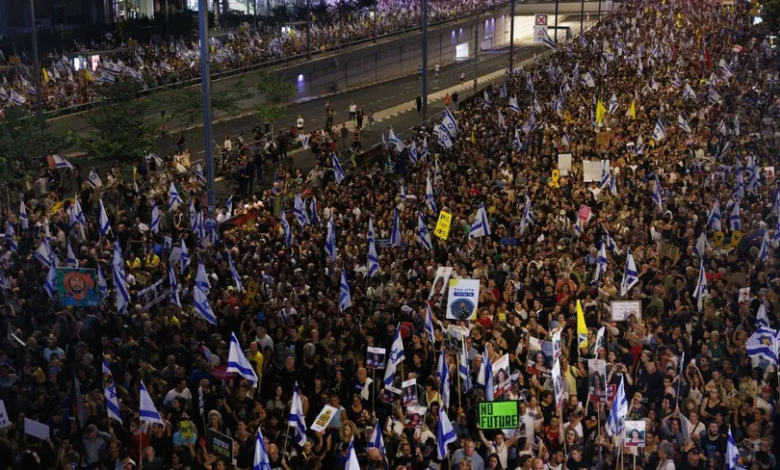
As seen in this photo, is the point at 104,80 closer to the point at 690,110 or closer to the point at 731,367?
the point at 690,110

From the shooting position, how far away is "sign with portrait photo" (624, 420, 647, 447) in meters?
13.0

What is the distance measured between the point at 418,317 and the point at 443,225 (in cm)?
537

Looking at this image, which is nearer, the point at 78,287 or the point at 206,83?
the point at 78,287

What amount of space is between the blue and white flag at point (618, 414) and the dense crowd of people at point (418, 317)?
0.08ft

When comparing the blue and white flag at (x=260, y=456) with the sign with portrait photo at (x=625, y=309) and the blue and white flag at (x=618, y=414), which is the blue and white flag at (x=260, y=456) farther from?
the sign with portrait photo at (x=625, y=309)

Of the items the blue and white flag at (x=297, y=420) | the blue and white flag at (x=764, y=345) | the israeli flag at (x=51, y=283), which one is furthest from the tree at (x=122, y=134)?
the blue and white flag at (x=764, y=345)

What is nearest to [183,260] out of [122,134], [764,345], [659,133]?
[764,345]

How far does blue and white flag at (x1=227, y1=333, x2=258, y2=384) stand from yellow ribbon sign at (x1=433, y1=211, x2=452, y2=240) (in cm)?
841

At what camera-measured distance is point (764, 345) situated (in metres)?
15.0

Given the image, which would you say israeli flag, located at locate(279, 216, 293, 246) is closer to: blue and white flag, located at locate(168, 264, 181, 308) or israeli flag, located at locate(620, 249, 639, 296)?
blue and white flag, located at locate(168, 264, 181, 308)

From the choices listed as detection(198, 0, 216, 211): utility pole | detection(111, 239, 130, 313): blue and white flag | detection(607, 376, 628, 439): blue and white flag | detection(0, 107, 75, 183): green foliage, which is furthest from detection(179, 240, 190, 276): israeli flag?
detection(0, 107, 75, 183): green foliage

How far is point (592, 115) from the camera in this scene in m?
37.0

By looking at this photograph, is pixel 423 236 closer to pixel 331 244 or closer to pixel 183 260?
pixel 331 244

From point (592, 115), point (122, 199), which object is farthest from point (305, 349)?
point (592, 115)
